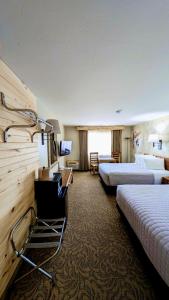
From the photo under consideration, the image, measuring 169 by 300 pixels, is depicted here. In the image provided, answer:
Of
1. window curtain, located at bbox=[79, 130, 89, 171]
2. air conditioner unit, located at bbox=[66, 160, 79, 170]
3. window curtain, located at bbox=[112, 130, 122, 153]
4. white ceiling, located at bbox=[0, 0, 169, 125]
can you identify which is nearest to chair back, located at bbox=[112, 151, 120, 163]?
window curtain, located at bbox=[112, 130, 122, 153]

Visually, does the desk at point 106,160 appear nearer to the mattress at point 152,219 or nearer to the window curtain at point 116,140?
the window curtain at point 116,140

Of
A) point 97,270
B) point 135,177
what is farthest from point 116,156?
point 97,270

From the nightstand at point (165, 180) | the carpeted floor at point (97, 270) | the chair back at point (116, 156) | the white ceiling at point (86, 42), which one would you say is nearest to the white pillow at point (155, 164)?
the nightstand at point (165, 180)

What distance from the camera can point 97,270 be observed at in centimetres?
168

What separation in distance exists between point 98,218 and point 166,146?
10.6ft

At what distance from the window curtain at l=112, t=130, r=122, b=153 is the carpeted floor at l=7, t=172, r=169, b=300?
4.88 m

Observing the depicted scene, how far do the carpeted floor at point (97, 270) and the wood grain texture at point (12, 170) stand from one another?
0.38 m

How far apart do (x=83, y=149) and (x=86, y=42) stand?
611 cm

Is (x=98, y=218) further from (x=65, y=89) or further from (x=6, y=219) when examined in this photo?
(x=65, y=89)

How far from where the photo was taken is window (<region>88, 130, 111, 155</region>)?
7.36m

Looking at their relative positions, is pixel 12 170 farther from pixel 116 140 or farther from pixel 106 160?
pixel 116 140

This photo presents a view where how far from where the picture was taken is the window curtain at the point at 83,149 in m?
7.23

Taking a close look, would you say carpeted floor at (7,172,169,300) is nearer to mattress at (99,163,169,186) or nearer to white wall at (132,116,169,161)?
mattress at (99,163,169,186)

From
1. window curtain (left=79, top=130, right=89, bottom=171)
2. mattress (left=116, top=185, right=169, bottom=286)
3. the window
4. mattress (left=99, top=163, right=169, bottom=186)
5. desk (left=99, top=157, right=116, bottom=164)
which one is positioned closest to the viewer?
mattress (left=116, top=185, right=169, bottom=286)
